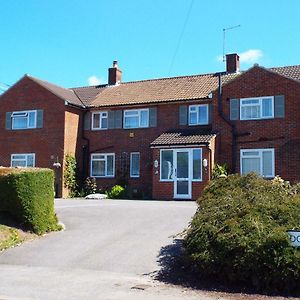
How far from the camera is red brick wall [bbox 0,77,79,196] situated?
2736cm

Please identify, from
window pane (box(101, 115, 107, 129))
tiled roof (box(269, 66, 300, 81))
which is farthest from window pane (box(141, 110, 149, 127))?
tiled roof (box(269, 66, 300, 81))

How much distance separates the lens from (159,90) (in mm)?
28141

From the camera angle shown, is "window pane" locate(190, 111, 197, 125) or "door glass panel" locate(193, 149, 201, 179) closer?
"door glass panel" locate(193, 149, 201, 179)

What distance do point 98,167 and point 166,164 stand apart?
544 cm

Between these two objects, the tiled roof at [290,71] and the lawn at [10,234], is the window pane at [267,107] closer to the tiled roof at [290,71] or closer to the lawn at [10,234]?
the tiled roof at [290,71]

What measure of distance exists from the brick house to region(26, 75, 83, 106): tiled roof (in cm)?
6

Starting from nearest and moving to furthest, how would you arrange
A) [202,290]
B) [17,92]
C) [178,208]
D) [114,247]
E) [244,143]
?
[202,290], [114,247], [178,208], [244,143], [17,92]

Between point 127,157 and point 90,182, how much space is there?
2.65m

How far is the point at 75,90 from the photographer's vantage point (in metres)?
32.2

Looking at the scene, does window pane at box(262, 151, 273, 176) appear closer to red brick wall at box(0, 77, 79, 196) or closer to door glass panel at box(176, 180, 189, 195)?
door glass panel at box(176, 180, 189, 195)

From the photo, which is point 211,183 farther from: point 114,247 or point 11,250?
point 11,250

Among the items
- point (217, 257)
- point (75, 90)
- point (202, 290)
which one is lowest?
point (202, 290)

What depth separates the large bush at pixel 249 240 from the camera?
26.9 ft

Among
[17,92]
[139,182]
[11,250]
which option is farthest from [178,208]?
[17,92]
